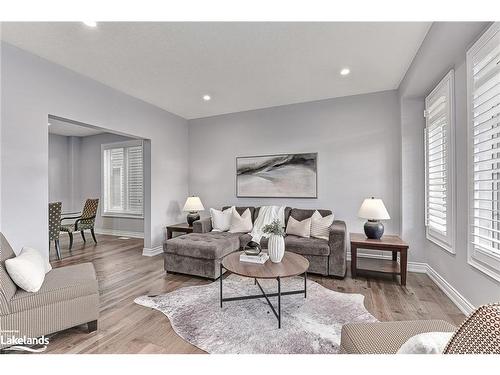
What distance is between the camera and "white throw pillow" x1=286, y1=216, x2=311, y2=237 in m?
3.35

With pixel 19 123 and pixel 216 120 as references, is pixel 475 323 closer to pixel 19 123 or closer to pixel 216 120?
pixel 19 123

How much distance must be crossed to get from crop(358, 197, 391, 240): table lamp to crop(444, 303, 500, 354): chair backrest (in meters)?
2.42

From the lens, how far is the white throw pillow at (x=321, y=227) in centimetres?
326

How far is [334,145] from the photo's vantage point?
383cm

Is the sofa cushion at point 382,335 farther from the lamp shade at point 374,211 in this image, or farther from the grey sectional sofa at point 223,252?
the lamp shade at point 374,211

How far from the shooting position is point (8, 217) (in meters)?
2.25

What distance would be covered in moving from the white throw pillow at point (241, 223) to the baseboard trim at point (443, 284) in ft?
6.28

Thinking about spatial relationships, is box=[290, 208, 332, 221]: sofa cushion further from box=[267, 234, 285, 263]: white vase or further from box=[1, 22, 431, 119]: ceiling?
box=[1, 22, 431, 119]: ceiling

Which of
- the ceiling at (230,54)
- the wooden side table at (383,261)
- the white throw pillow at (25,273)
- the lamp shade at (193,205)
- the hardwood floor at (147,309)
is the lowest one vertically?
the hardwood floor at (147,309)

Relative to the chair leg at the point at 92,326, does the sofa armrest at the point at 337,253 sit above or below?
above

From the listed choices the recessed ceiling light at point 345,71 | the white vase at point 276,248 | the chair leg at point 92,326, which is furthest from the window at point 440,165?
the chair leg at point 92,326

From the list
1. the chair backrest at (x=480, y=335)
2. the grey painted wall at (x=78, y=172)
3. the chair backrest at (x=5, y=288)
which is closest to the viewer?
the chair backrest at (x=480, y=335)
